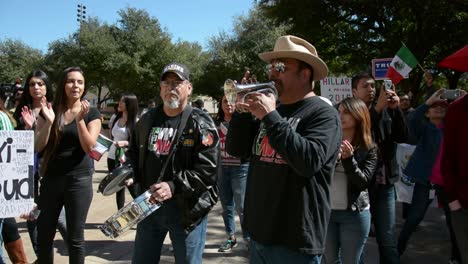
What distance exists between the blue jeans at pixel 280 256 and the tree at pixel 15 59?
136 ft

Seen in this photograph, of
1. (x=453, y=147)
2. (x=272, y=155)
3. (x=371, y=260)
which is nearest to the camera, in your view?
(x=272, y=155)

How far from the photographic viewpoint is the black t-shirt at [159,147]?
2.96 m

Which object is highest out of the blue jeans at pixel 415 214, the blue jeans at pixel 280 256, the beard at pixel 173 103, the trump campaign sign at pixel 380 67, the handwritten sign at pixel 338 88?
the trump campaign sign at pixel 380 67

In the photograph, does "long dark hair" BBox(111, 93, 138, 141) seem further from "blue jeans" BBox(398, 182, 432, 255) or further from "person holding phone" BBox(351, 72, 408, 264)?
"blue jeans" BBox(398, 182, 432, 255)

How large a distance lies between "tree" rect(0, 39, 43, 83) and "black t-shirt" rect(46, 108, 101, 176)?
39.6 meters

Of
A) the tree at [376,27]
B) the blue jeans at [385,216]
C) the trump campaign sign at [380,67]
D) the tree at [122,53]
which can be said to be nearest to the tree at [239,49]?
the tree at [122,53]

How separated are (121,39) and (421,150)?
32.4 m

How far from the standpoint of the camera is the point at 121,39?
34.2 metres

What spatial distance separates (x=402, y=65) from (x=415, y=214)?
2.67 meters

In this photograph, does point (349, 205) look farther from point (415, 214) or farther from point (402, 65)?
point (402, 65)

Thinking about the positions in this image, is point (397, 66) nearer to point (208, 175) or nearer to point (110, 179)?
point (208, 175)

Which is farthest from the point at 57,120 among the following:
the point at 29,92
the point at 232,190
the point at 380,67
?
the point at 380,67

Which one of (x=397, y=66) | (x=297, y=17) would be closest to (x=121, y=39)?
(x=297, y=17)

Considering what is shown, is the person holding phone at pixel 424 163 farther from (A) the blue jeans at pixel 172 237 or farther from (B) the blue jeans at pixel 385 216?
(A) the blue jeans at pixel 172 237
